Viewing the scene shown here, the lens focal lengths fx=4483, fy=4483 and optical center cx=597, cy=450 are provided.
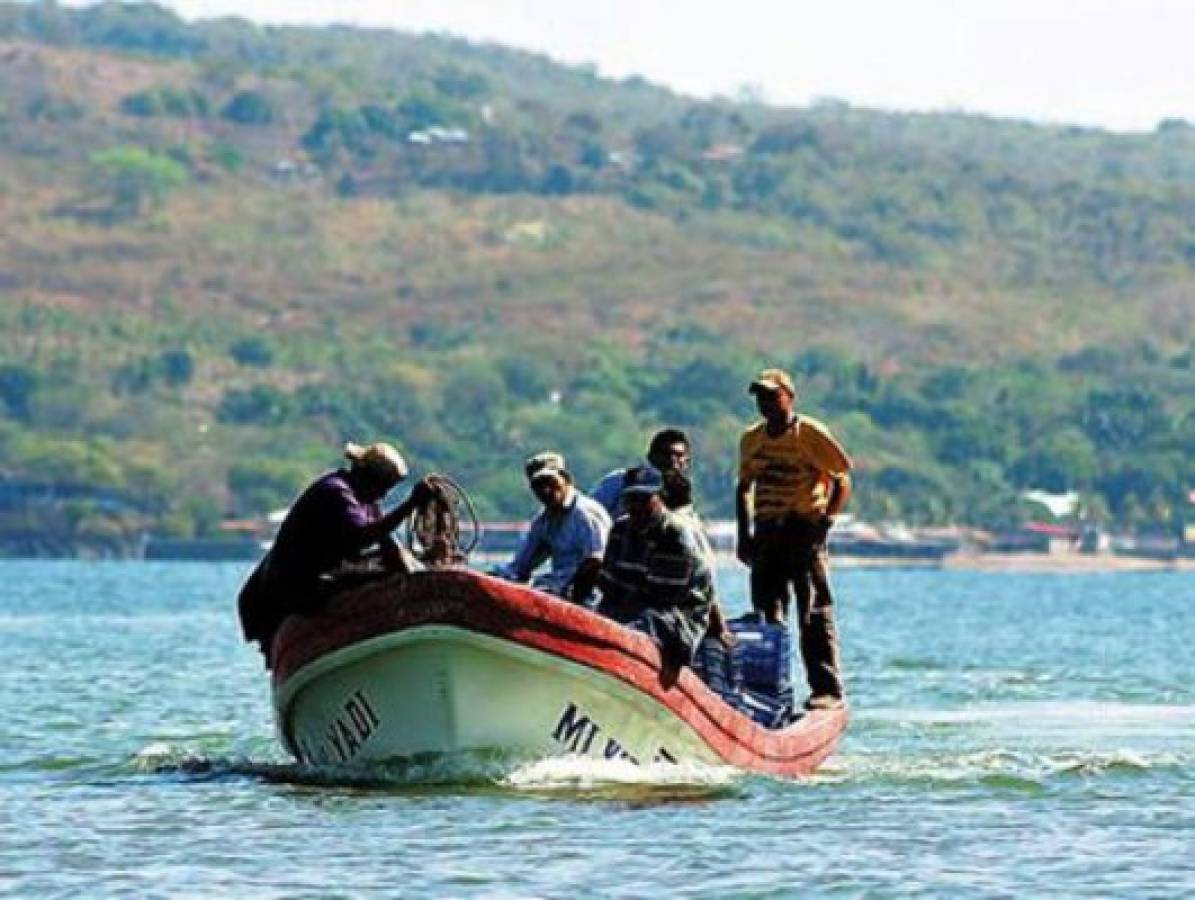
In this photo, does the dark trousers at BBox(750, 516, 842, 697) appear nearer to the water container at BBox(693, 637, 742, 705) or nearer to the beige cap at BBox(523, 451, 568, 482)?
the water container at BBox(693, 637, 742, 705)

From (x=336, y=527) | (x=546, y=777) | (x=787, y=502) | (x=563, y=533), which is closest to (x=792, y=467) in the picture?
(x=787, y=502)

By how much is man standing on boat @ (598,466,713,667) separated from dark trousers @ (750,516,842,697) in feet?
8.06

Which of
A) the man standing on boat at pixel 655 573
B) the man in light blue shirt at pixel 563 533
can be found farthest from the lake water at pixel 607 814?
the man in light blue shirt at pixel 563 533

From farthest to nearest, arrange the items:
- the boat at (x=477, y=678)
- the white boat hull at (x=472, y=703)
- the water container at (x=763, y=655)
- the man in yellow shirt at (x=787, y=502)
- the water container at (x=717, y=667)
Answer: the water container at (x=763, y=655) → the man in yellow shirt at (x=787, y=502) → the water container at (x=717, y=667) → the white boat hull at (x=472, y=703) → the boat at (x=477, y=678)

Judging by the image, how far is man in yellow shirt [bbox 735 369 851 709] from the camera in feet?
94.9

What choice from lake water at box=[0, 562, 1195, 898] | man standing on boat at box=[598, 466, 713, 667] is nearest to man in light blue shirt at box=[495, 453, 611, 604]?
man standing on boat at box=[598, 466, 713, 667]

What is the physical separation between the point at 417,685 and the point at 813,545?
A: 4.29 metres

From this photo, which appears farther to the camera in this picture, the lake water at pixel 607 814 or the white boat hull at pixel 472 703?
the white boat hull at pixel 472 703

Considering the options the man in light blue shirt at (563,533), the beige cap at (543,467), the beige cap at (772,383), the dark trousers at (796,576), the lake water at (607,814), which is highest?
the beige cap at (772,383)

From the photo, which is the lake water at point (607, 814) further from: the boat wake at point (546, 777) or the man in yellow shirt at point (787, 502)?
the man in yellow shirt at point (787, 502)

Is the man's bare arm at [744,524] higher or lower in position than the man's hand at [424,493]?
lower

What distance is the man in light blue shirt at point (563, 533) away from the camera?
26.9 m

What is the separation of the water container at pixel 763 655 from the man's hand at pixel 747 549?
411 mm

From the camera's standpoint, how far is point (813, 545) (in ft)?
96.6
